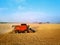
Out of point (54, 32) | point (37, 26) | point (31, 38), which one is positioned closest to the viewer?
point (31, 38)

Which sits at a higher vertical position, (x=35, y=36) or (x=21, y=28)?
(x=21, y=28)

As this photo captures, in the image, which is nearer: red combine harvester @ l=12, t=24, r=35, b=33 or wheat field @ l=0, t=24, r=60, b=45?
wheat field @ l=0, t=24, r=60, b=45

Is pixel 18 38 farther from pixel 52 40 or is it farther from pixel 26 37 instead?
pixel 52 40

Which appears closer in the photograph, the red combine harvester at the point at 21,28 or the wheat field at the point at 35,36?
the wheat field at the point at 35,36

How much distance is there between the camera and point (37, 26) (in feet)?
10.5

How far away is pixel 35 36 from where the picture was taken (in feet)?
9.15

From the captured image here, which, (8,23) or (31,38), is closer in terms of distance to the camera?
(31,38)

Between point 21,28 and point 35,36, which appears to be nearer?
point 35,36

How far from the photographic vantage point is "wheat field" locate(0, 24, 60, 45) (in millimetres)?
2512

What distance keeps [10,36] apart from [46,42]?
2.62ft

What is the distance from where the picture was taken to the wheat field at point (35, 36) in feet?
8.24

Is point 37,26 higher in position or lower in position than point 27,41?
higher

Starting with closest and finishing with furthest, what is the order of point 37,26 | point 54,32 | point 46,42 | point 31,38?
point 46,42, point 31,38, point 54,32, point 37,26

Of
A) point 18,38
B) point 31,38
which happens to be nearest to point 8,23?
point 18,38
